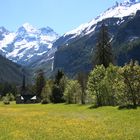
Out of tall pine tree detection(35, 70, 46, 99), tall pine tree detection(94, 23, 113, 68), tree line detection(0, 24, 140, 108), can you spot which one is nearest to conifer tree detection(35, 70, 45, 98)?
tall pine tree detection(35, 70, 46, 99)

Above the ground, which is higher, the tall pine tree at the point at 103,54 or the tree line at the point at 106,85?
the tall pine tree at the point at 103,54

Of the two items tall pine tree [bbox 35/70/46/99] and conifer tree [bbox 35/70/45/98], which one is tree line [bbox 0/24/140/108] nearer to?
tall pine tree [bbox 35/70/46/99]

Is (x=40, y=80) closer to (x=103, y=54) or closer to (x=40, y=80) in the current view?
(x=40, y=80)

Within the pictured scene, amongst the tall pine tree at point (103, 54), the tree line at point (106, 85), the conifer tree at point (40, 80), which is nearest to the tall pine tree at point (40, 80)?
the conifer tree at point (40, 80)

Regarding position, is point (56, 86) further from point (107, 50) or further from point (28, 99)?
point (28, 99)

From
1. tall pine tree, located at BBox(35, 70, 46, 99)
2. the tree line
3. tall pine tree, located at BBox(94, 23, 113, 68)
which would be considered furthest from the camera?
tall pine tree, located at BBox(35, 70, 46, 99)

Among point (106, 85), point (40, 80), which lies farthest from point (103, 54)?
point (40, 80)

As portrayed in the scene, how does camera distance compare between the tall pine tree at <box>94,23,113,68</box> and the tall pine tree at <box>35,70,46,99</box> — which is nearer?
the tall pine tree at <box>94,23,113,68</box>

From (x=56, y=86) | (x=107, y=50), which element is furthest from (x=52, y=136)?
(x=56, y=86)

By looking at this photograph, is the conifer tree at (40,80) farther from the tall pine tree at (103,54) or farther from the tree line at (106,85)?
the tall pine tree at (103,54)

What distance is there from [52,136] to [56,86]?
108482 mm

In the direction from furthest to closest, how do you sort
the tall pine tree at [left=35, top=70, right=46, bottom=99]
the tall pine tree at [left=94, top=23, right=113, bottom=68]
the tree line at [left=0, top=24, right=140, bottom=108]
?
the tall pine tree at [left=35, top=70, right=46, bottom=99] → the tall pine tree at [left=94, top=23, right=113, bottom=68] → the tree line at [left=0, top=24, right=140, bottom=108]

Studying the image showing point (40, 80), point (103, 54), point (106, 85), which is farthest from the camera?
point (40, 80)

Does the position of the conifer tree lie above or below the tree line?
above
